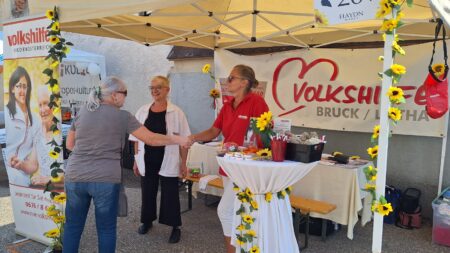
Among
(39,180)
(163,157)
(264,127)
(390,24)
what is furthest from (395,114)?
(39,180)

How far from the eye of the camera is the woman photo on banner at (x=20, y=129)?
3436mm

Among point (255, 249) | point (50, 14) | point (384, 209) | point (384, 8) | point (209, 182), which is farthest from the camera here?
point (209, 182)

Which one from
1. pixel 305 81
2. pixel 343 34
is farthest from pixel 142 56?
pixel 343 34

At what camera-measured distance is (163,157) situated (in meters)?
3.68

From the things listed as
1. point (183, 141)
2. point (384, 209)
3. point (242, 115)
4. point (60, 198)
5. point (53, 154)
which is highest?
point (242, 115)

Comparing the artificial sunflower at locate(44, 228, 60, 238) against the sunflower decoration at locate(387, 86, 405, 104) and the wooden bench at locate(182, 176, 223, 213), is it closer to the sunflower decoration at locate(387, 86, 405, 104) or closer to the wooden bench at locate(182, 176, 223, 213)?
the wooden bench at locate(182, 176, 223, 213)

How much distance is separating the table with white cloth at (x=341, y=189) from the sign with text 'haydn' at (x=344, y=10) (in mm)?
1858

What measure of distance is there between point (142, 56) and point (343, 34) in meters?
4.24

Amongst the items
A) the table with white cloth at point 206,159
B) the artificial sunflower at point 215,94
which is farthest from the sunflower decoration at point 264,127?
the artificial sunflower at point 215,94

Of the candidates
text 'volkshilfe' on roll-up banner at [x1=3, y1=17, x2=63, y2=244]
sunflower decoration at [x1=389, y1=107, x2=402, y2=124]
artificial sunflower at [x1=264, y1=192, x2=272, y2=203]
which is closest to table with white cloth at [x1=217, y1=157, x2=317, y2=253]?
artificial sunflower at [x1=264, y1=192, x2=272, y2=203]

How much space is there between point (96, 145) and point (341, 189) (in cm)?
240

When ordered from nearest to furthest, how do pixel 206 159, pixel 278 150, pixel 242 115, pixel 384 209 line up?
1. pixel 384 209
2. pixel 278 150
3. pixel 242 115
4. pixel 206 159

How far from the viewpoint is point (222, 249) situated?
3.62 meters

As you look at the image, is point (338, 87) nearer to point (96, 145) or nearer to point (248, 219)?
point (248, 219)
